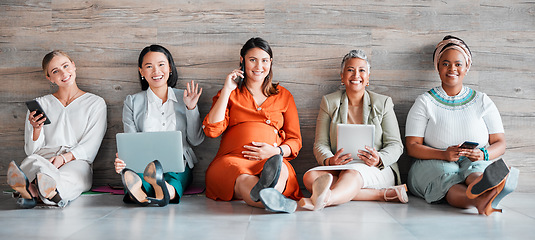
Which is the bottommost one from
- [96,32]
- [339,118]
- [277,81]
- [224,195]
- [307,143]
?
[224,195]

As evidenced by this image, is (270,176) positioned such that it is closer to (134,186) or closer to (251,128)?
(251,128)

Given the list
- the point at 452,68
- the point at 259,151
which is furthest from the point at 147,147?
the point at 452,68

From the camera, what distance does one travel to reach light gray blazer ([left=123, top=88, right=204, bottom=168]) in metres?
2.83

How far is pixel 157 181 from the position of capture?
2.25m

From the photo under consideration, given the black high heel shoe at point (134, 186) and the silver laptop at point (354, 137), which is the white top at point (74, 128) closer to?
the black high heel shoe at point (134, 186)

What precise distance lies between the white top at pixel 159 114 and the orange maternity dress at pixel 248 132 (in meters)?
0.27

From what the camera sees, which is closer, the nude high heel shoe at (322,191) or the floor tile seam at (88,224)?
the floor tile seam at (88,224)

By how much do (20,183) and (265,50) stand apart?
1517 millimetres

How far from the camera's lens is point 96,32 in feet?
10.0

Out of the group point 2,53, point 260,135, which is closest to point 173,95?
point 260,135

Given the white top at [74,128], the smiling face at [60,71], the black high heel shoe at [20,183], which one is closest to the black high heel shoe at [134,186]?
the black high heel shoe at [20,183]

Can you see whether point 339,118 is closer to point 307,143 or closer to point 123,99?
point 307,143

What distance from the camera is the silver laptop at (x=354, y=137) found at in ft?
8.41

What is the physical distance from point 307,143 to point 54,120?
1.64 m
